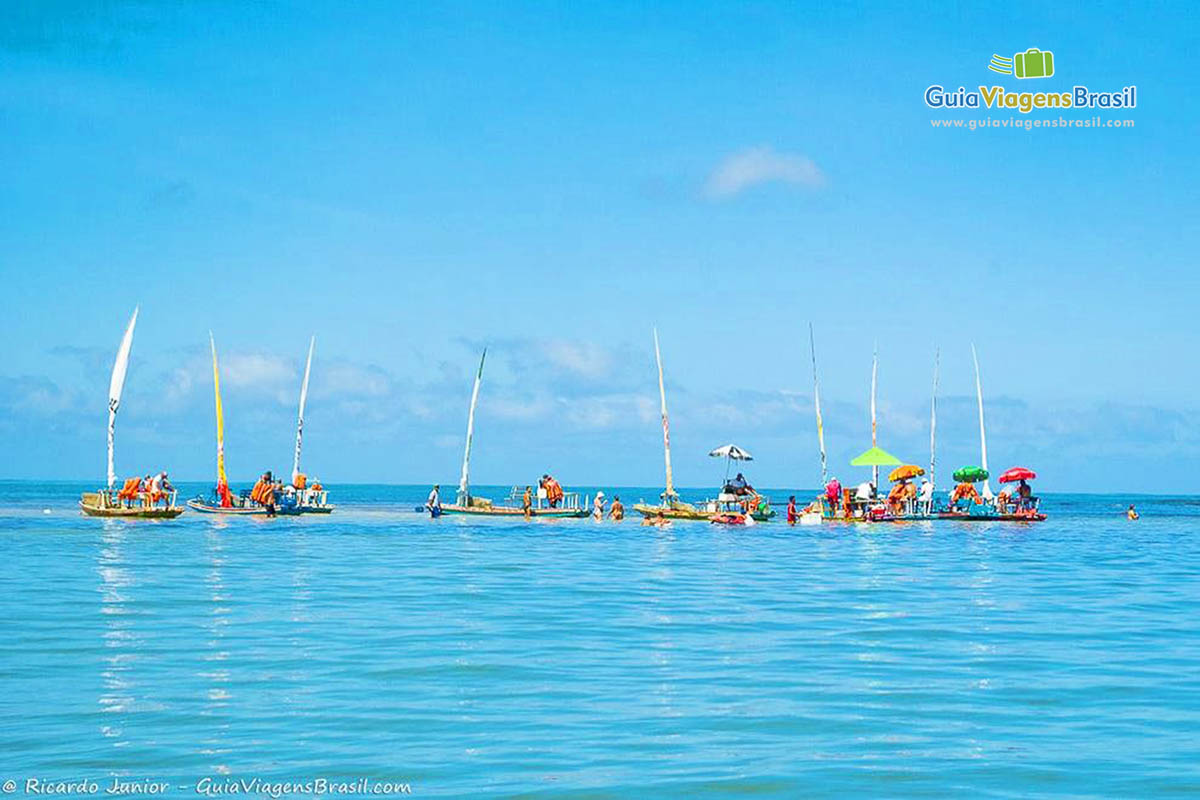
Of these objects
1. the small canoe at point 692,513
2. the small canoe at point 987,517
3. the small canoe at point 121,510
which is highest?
the small canoe at point 121,510

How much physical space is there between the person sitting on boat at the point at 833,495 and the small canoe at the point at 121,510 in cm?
3558

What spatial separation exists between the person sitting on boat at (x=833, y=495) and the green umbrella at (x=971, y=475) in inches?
374

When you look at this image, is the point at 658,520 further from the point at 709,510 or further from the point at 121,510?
the point at 121,510

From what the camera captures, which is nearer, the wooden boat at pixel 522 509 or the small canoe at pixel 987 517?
the small canoe at pixel 987 517

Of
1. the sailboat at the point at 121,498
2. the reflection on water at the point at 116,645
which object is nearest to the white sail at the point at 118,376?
the sailboat at the point at 121,498

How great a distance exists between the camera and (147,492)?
64.0 m

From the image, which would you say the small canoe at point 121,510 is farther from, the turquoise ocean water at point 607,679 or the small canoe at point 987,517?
the small canoe at point 987,517

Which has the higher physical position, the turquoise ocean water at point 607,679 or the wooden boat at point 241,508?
the wooden boat at point 241,508

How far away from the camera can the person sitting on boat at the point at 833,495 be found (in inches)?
2665

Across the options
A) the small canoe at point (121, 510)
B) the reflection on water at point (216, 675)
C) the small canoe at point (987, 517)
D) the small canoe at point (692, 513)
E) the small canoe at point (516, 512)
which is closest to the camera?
the reflection on water at point (216, 675)

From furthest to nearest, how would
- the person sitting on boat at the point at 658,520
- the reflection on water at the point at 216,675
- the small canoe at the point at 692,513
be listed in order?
the person sitting on boat at the point at 658,520 < the small canoe at the point at 692,513 < the reflection on water at the point at 216,675

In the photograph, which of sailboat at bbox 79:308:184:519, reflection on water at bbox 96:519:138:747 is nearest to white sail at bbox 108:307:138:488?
sailboat at bbox 79:308:184:519

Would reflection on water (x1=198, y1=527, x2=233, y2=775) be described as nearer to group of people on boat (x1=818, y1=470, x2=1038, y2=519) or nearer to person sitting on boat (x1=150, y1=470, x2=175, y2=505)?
person sitting on boat (x1=150, y1=470, x2=175, y2=505)

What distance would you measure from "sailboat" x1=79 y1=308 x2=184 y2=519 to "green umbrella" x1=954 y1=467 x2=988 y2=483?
4535cm
